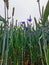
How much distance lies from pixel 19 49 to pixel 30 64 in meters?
0.11

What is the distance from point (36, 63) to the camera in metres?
0.85

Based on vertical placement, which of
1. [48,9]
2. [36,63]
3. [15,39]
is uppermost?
[48,9]

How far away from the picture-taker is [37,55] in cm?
90

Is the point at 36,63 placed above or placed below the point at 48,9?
below

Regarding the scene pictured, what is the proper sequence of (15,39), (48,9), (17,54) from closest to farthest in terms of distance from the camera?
(48,9) < (17,54) < (15,39)

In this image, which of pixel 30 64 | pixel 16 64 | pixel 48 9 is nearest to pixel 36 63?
pixel 30 64

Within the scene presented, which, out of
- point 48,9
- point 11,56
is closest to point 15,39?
point 11,56

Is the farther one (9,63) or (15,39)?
(15,39)

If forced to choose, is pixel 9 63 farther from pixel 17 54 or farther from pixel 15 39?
pixel 15 39

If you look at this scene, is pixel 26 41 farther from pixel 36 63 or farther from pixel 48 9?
pixel 48 9

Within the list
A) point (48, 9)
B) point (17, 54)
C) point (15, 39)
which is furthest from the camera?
point (15, 39)

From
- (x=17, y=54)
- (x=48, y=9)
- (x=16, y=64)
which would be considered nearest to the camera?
(x=48, y=9)

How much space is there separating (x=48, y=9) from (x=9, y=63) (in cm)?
56

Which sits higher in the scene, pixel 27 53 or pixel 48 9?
pixel 48 9
